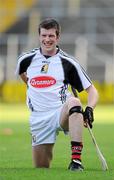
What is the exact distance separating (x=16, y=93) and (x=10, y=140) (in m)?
19.3

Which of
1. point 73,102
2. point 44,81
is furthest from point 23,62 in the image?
point 73,102

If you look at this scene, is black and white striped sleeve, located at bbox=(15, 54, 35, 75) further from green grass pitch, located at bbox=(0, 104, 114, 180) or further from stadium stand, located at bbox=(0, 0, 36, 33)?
stadium stand, located at bbox=(0, 0, 36, 33)

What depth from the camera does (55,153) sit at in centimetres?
1279

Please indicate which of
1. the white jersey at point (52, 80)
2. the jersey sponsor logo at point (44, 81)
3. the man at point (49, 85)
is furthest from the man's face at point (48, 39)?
the jersey sponsor logo at point (44, 81)

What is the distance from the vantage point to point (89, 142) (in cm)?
1531

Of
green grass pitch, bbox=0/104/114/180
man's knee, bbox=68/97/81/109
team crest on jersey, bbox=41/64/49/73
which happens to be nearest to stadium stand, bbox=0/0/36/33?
green grass pitch, bbox=0/104/114/180

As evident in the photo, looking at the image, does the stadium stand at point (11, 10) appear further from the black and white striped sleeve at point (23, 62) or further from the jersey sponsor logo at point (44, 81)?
the jersey sponsor logo at point (44, 81)

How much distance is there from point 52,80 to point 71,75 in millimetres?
236

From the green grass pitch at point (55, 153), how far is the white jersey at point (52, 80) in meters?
0.81

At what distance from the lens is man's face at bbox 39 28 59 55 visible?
352 inches

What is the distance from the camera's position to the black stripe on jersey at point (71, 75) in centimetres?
905

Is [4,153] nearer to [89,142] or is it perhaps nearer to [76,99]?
[89,142]

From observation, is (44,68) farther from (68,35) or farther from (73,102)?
(68,35)

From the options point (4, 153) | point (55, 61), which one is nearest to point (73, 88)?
point (55, 61)
